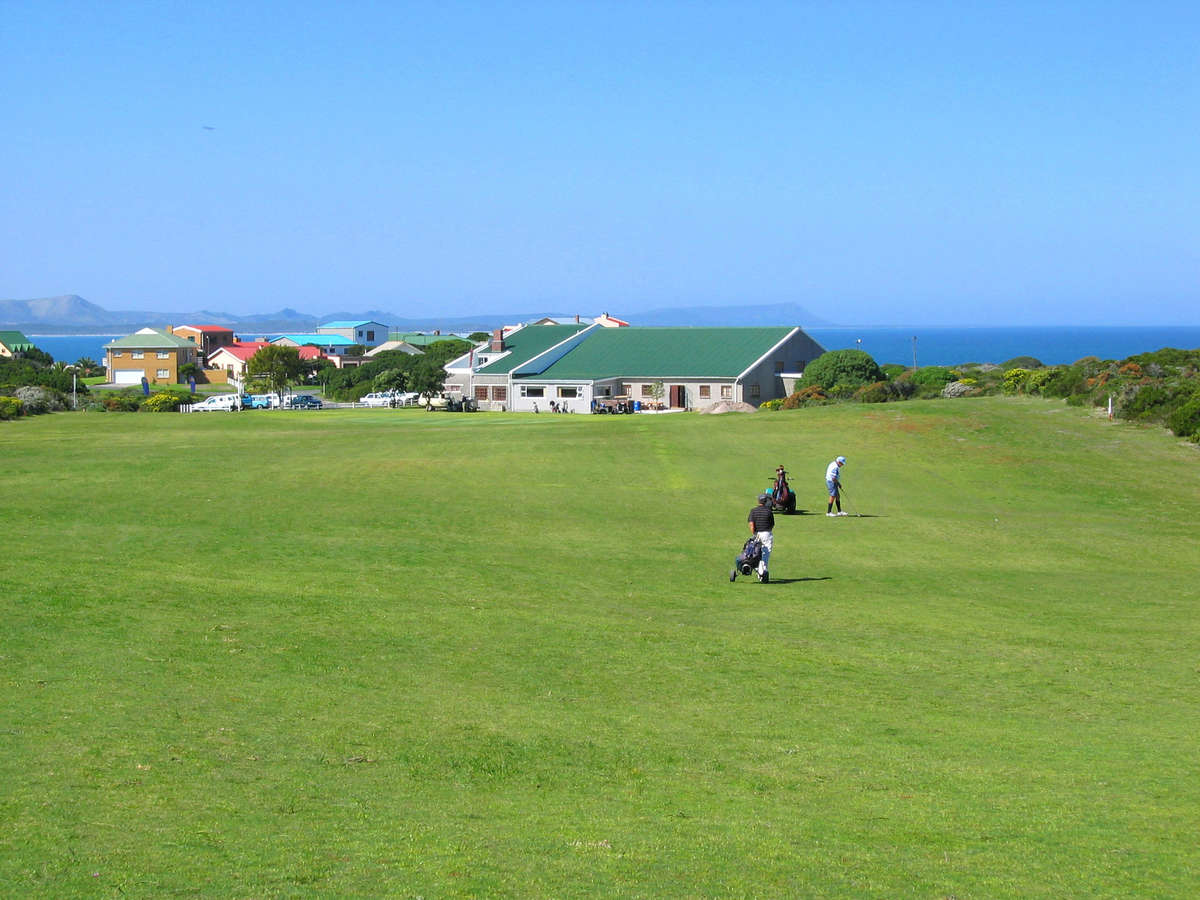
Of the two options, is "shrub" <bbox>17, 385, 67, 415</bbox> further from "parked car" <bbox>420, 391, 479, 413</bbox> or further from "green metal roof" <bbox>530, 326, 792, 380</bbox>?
"green metal roof" <bbox>530, 326, 792, 380</bbox>

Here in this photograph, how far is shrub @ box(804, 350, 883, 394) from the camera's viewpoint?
8981cm

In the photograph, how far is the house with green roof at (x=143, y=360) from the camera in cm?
15575

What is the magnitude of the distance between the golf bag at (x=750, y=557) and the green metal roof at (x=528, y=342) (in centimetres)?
7310

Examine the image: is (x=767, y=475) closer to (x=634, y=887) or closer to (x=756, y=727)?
(x=756, y=727)

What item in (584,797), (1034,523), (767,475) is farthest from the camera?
(767,475)

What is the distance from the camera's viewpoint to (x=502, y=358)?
329 feet

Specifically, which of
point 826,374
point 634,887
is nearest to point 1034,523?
point 634,887

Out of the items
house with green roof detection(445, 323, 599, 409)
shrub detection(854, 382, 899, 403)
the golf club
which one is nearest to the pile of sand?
shrub detection(854, 382, 899, 403)

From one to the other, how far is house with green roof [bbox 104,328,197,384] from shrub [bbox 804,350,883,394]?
94884 mm

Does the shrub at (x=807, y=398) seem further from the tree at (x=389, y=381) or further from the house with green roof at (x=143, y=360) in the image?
the house with green roof at (x=143, y=360)

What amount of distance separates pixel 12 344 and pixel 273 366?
6836 cm

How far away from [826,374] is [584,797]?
270 feet

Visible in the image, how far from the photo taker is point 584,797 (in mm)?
11078

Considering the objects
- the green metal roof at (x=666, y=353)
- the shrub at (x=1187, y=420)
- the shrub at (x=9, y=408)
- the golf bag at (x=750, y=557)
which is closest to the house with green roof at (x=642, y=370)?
the green metal roof at (x=666, y=353)
